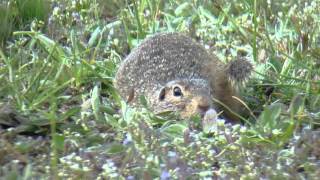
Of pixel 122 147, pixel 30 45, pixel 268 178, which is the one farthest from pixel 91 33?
pixel 268 178

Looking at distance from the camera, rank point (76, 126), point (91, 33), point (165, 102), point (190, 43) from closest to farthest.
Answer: point (76, 126)
point (165, 102)
point (190, 43)
point (91, 33)

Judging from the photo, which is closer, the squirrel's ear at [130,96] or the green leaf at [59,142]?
the green leaf at [59,142]

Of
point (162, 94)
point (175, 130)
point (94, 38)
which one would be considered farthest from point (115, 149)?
point (94, 38)

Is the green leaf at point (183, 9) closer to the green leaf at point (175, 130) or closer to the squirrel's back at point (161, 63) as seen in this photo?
the squirrel's back at point (161, 63)

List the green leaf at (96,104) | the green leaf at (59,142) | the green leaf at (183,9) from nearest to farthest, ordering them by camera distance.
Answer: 1. the green leaf at (59,142)
2. the green leaf at (96,104)
3. the green leaf at (183,9)

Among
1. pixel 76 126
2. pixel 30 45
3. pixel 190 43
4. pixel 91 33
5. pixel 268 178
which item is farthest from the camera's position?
pixel 91 33

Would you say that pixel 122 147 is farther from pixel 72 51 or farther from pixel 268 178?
pixel 72 51

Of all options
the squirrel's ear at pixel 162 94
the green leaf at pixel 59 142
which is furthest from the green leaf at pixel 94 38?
the green leaf at pixel 59 142
